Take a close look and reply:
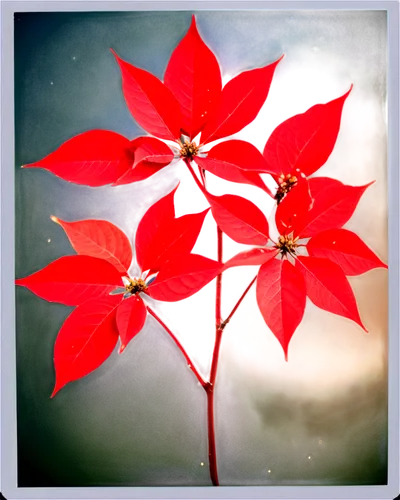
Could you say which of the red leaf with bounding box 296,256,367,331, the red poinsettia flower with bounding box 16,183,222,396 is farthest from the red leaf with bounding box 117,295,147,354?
the red leaf with bounding box 296,256,367,331

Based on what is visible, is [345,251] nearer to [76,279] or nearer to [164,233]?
[164,233]

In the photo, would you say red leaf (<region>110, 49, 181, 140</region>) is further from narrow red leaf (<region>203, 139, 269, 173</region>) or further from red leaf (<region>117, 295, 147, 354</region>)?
red leaf (<region>117, 295, 147, 354</region>)

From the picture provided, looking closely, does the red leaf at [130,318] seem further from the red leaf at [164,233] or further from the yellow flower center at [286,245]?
the yellow flower center at [286,245]

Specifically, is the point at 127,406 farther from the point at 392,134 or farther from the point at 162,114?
the point at 392,134

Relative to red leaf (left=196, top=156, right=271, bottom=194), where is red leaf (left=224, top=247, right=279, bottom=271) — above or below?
below

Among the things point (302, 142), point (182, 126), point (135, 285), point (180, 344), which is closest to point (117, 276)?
point (135, 285)

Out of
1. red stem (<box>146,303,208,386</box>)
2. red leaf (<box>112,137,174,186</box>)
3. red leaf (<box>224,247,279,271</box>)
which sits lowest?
red stem (<box>146,303,208,386</box>)

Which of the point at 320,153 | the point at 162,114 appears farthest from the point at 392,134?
the point at 162,114
